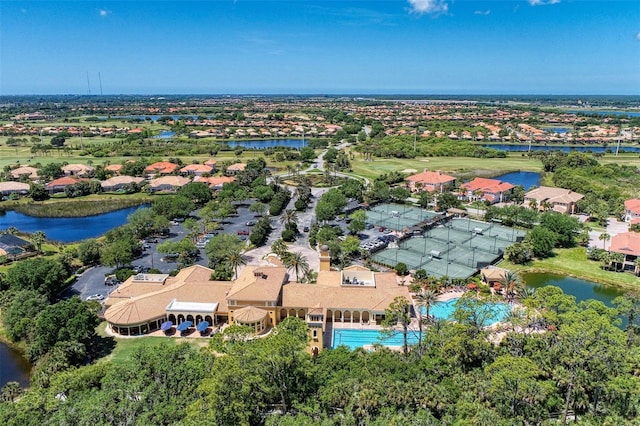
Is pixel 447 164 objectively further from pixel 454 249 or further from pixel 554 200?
pixel 454 249

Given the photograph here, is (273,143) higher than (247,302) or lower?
higher

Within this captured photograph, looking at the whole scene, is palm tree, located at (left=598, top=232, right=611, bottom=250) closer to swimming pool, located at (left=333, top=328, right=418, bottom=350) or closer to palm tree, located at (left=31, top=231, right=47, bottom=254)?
swimming pool, located at (left=333, top=328, right=418, bottom=350)

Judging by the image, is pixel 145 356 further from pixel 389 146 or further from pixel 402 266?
pixel 389 146

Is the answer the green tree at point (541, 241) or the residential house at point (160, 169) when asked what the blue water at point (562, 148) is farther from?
the residential house at point (160, 169)

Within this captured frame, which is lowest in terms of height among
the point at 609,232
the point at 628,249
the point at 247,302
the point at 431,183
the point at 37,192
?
the point at 609,232

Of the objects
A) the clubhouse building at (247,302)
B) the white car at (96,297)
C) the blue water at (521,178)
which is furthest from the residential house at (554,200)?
the white car at (96,297)

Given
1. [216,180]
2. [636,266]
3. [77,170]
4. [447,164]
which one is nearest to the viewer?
[636,266]

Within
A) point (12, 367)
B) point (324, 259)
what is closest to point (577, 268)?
point (324, 259)

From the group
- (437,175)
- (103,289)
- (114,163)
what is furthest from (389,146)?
(103,289)
